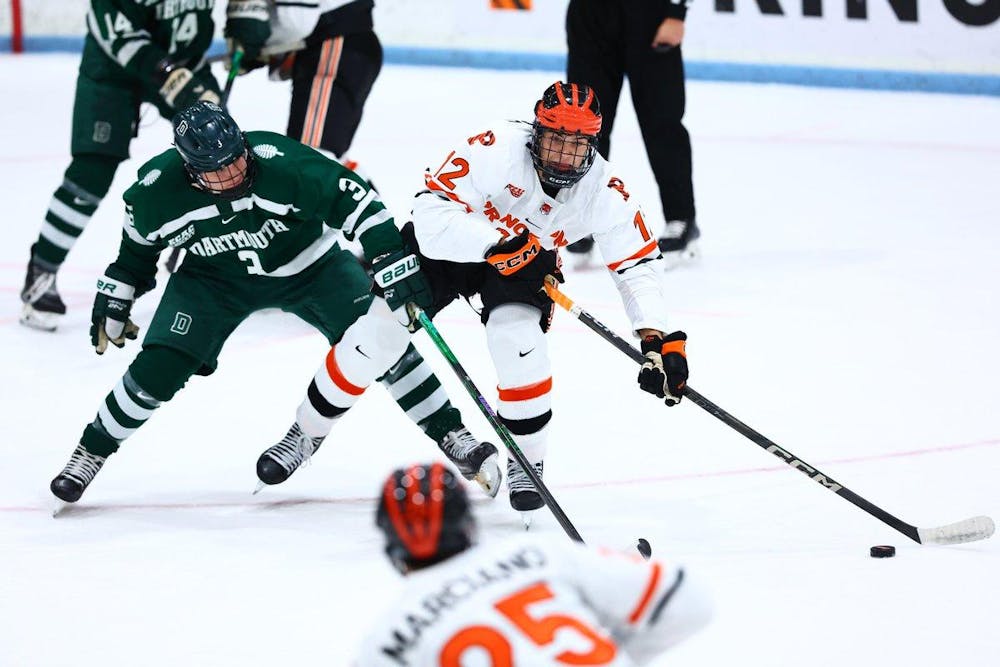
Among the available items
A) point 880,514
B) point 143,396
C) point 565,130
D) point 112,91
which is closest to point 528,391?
point 565,130

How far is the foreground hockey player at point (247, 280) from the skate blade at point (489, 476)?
0.02 metres

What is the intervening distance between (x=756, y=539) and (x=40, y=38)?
8.49 m

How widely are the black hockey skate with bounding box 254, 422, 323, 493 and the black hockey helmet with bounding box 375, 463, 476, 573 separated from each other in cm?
193

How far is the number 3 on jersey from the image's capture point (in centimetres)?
186

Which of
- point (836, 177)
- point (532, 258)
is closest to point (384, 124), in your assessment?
point (836, 177)

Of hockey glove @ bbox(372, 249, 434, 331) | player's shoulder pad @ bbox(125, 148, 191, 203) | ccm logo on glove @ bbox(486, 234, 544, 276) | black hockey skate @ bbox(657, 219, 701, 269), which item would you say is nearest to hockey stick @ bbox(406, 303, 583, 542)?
hockey glove @ bbox(372, 249, 434, 331)

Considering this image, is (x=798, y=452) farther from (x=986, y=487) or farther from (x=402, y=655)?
(x=402, y=655)

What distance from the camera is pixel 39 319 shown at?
5320 millimetres

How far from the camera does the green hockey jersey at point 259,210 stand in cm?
372

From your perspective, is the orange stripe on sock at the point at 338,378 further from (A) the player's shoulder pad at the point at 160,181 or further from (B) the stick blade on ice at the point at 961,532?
(B) the stick blade on ice at the point at 961,532

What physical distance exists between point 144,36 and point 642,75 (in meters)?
1.82

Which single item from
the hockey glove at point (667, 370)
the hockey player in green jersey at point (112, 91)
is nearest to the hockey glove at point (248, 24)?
the hockey player in green jersey at point (112, 91)

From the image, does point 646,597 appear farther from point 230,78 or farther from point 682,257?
point 682,257

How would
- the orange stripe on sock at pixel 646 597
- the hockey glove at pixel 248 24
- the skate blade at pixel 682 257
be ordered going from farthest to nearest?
the skate blade at pixel 682 257 < the hockey glove at pixel 248 24 < the orange stripe on sock at pixel 646 597
